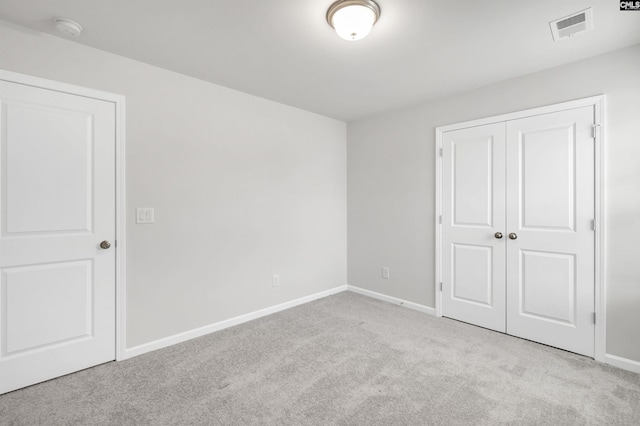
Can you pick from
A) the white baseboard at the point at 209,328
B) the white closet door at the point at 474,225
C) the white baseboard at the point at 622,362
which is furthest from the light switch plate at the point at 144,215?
the white baseboard at the point at 622,362

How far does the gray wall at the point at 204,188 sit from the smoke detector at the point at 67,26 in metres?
0.21

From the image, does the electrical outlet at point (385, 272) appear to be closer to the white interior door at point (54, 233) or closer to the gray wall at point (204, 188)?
the gray wall at point (204, 188)

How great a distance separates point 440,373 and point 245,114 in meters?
3.02

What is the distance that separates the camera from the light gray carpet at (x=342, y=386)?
1.81 metres

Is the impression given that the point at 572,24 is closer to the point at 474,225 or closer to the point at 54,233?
the point at 474,225

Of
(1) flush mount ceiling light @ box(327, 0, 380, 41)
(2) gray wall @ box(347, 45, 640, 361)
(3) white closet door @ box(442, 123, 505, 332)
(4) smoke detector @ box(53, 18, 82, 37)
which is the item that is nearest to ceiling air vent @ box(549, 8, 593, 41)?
(2) gray wall @ box(347, 45, 640, 361)

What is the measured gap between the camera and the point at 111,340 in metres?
2.43

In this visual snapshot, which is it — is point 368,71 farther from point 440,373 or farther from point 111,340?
point 111,340

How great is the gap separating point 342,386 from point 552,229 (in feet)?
7.43

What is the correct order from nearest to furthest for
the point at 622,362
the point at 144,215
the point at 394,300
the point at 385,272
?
the point at 622,362 < the point at 144,215 < the point at 394,300 < the point at 385,272

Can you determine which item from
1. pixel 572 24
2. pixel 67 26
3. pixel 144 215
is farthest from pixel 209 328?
pixel 572 24

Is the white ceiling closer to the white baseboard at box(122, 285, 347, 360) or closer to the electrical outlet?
the electrical outlet

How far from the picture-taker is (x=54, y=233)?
2.21m

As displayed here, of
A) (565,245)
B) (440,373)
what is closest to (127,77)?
(440,373)
